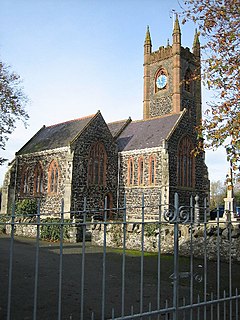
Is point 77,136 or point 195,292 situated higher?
point 77,136

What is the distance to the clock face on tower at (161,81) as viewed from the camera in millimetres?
42812

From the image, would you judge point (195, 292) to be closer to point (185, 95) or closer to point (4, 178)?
point (4, 178)

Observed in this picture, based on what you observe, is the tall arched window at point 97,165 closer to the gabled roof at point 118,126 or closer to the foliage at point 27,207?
the gabled roof at point 118,126

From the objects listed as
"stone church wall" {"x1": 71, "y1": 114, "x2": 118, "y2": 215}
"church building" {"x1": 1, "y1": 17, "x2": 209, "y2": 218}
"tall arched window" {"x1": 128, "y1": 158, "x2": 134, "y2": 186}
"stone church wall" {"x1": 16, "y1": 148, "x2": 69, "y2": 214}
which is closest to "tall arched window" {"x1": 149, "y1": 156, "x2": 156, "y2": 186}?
"church building" {"x1": 1, "y1": 17, "x2": 209, "y2": 218}

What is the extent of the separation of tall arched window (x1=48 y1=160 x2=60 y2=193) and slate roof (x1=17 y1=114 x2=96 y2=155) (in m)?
1.59

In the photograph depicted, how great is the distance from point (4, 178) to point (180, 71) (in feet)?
79.7

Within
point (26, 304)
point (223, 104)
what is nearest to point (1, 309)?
point (26, 304)

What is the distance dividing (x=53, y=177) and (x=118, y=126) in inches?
372

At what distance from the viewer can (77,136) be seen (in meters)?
25.6

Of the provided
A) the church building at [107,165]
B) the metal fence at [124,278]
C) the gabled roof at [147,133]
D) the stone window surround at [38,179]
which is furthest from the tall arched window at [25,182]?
the metal fence at [124,278]

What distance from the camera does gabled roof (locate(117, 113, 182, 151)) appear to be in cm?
2785

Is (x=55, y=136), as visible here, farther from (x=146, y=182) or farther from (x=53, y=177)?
(x=146, y=182)

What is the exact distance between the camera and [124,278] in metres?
5.50

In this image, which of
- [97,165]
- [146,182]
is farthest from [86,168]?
[146,182]
